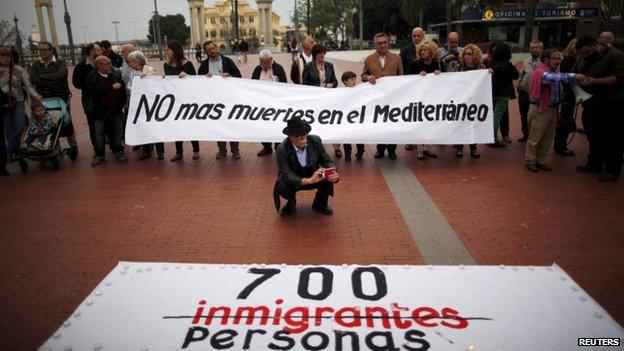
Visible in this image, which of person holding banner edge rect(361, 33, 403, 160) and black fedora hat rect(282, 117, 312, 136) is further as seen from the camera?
person holding banner edge rect(361, 33, 403, 160)

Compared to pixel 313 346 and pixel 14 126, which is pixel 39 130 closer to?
pixel 14 126

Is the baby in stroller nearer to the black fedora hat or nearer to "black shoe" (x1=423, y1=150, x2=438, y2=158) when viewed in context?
the black fedora hat

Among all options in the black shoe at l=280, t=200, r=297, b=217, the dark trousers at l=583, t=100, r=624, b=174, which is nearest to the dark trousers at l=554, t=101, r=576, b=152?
the dark trousers at l=583, t=100, r=624, b=174

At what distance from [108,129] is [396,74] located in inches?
207

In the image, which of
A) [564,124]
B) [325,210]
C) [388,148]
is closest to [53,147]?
[325,210]

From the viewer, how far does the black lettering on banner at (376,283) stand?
3787 millimetres

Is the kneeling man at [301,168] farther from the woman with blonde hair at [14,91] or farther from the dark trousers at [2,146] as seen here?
the dark trousers at [2,146]

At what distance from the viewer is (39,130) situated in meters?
8.09

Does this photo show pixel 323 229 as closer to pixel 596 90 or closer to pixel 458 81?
pixel 458 81

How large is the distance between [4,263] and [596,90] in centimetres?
779

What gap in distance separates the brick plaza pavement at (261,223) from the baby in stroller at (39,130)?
492 mm

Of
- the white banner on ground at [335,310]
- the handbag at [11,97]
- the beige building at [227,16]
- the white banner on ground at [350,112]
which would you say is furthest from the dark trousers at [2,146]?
the beige building at [227,16]

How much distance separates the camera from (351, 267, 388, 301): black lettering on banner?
3787mm

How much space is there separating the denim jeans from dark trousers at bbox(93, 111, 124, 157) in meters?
1.21
